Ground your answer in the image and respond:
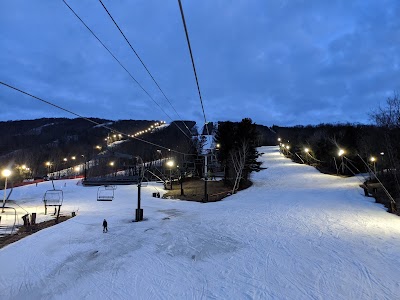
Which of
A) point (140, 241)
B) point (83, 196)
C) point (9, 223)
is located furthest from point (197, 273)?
point (83, 196)

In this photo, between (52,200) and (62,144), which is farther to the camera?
(62,144)

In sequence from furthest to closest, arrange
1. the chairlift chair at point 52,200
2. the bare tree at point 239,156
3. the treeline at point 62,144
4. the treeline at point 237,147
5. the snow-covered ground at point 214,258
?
the treeline at point 62,144
the treeline at point 237,147
the bare tree at point 239,156
the chairlift chair at point 52,200
the snow-covered ground at point 214,258

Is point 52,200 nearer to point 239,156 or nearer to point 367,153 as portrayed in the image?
point 239,156

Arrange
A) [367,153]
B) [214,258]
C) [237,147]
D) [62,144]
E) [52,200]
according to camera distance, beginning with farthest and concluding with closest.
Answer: [62,144] < [237,147] < [367,153] < [52,200] < [214,258]

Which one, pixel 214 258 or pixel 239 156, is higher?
pixel 239 156

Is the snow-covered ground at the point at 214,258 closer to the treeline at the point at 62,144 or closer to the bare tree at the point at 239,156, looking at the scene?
the bare tree at the point at 239,156

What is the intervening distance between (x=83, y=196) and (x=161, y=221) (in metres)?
23.9

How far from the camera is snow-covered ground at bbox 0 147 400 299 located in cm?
867

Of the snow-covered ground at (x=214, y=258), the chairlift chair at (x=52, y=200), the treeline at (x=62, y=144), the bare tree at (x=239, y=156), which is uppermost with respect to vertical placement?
the treeline at (x=62, y=144)

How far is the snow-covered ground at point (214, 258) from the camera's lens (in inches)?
341

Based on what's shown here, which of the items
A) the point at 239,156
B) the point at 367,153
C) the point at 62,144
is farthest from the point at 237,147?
the point at 62,144

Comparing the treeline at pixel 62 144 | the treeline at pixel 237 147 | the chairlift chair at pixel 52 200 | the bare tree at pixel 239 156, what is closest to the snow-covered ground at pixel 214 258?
the chairlift chair at pixel 52 200

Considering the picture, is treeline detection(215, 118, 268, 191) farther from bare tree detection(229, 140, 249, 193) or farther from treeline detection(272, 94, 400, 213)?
treeline detection(272, 94, 400, 213)

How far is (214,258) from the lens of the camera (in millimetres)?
11523
